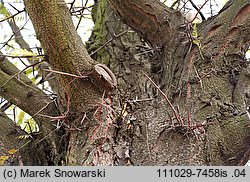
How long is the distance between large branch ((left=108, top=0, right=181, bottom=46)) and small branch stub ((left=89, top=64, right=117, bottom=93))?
387 mm

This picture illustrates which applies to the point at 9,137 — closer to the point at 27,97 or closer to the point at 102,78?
the point at 27,97

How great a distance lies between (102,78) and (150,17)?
1.57 ft

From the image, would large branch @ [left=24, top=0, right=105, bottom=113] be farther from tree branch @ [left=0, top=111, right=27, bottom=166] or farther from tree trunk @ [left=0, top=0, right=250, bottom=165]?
tree branch @ [left=0, top=111, right=27, bottom=166]

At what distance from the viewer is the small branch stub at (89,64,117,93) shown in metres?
1.66

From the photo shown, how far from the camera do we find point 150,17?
1926mm

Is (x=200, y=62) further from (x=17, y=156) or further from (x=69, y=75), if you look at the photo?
(x=17, y=156)

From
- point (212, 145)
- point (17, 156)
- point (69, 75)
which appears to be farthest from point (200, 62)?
point (17, 156)

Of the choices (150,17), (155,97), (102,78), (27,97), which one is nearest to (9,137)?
(27,97)

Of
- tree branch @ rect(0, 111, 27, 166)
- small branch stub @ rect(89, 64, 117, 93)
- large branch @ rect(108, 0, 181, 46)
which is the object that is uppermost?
large branch @ rect(108, 0, 181, 46)

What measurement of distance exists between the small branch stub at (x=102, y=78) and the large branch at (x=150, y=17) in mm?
387

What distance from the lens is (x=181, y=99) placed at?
175cm

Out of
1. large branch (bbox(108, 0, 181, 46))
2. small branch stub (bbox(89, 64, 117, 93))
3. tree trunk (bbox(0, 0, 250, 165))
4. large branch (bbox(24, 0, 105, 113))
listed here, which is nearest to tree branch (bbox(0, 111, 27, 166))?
tree trunk (bbox(0, 0, 250, 165))

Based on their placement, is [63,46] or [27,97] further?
[27,97]

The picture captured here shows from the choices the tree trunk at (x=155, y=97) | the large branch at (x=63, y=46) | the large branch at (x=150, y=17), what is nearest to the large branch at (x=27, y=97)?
the tree trunk at (x=155, y=97)
